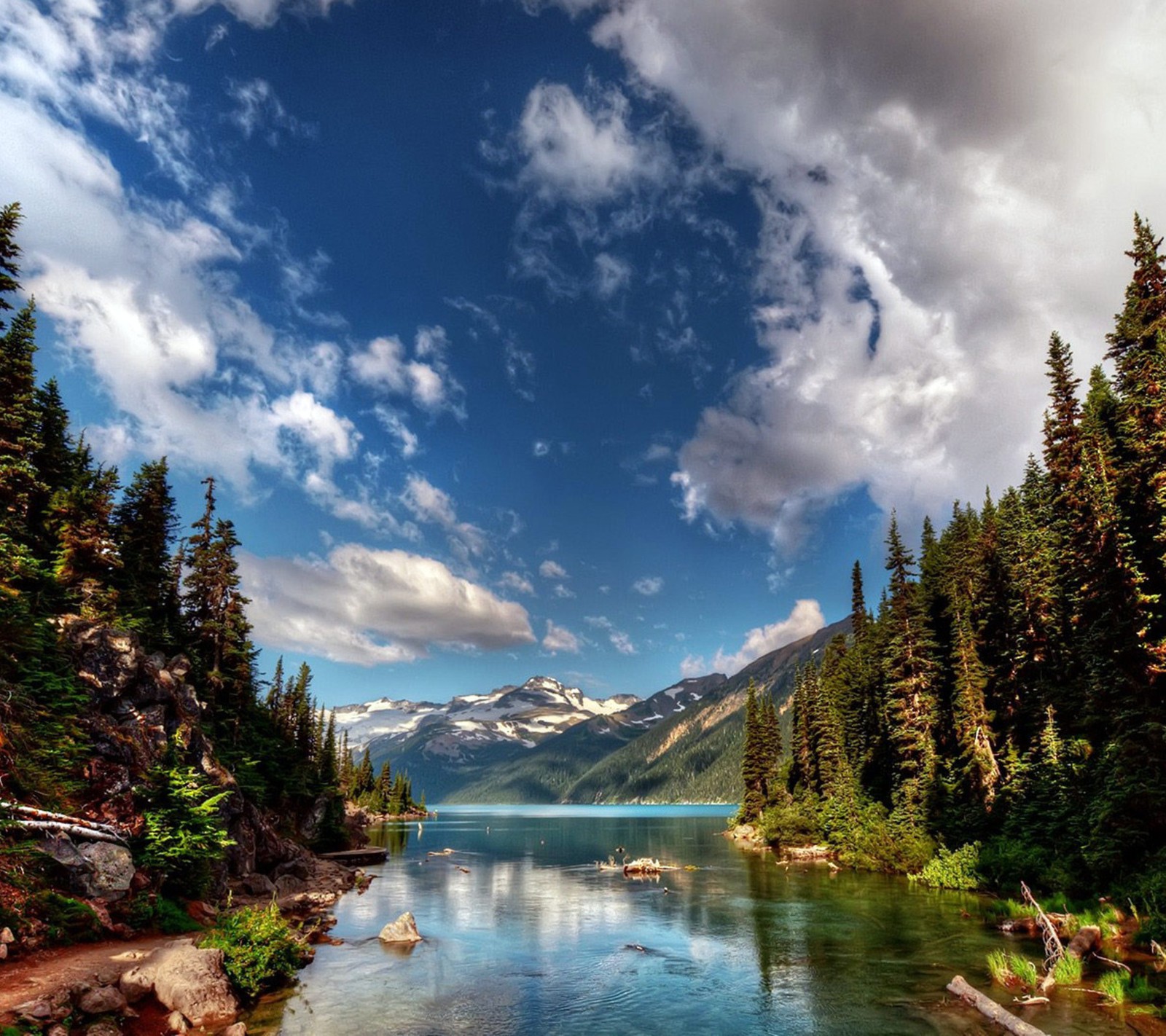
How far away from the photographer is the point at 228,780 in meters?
43.9

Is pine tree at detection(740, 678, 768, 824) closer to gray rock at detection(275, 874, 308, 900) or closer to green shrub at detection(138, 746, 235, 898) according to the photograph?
gray rock at detection(275, 874, 308, 900)

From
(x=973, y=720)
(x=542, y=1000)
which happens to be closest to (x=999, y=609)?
(x=973, y=720)

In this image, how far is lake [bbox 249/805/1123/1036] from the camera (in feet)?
83.1

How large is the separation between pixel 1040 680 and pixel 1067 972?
3066 centimetres

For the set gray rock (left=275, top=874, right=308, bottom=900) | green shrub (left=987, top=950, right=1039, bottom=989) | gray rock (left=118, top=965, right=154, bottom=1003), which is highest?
gray rock (left=118, top=965, right=154, bottom=1003)

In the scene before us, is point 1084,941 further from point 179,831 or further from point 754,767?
point 754,767

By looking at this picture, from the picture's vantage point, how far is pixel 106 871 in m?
28.0

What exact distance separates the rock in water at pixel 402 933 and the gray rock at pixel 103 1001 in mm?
21699

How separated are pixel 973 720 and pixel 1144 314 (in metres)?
38.4

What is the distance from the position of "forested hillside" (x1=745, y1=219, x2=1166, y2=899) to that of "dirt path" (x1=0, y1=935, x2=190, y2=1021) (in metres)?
43.2

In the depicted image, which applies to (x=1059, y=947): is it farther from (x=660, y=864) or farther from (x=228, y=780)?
(x=660, y=864)

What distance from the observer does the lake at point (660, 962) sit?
25344mm

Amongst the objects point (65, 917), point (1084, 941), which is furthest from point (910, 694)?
point (65, 917)

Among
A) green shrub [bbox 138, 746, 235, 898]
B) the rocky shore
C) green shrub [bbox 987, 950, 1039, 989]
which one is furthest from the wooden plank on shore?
green shrub [bbox 987, 950, 1039, 989]
